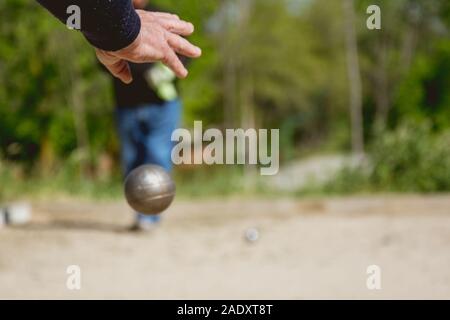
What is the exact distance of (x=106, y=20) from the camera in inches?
70.8

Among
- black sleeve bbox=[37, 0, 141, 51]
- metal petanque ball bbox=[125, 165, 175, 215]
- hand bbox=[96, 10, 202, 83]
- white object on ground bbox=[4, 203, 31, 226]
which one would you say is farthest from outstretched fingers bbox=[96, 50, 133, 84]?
white object on ground bbox=[4, 203, 31, 226]

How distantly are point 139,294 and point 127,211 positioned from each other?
3239 millimetres

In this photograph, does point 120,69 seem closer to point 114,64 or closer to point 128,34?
point 114,64

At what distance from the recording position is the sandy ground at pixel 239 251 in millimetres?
3756

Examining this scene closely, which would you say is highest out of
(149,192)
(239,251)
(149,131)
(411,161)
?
(149,131)

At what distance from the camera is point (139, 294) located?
145 inches

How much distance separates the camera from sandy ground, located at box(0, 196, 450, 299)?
3756 mm

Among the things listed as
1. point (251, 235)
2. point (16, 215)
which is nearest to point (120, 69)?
point (251, 235)

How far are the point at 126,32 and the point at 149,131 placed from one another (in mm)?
4228

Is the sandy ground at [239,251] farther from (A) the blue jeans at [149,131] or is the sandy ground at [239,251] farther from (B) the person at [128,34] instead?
(B) the person at [128,34]

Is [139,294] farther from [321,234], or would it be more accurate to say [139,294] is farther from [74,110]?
[74,110]

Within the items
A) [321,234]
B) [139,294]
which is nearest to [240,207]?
[321,234]

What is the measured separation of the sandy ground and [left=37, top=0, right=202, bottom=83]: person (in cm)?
183

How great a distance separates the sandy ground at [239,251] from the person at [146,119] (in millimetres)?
646
